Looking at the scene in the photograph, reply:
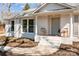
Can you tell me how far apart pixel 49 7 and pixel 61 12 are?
2332 millimetres

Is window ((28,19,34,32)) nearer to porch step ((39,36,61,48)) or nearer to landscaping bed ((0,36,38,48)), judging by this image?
landscaping bed ((0,36,38,48))

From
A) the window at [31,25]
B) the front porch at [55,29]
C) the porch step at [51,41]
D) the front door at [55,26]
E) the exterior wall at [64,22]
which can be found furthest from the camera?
the window at [31,25]

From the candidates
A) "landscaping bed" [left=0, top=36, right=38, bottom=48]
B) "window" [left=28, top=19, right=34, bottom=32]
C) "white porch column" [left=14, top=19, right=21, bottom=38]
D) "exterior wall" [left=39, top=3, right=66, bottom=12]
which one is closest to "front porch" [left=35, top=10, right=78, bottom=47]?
"exterior wall" [left=39, top=3, right=66, bottom=12]

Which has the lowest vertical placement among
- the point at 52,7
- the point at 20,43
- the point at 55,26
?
the point at 20,43

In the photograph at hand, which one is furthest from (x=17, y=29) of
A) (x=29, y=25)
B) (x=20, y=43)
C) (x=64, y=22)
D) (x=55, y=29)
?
(x=64, y=22)

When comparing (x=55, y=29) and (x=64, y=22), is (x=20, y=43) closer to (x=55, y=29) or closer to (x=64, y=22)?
(x=55, y=29)

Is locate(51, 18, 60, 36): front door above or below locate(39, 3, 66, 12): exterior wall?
below

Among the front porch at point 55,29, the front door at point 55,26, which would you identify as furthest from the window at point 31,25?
the front door at point 55,26

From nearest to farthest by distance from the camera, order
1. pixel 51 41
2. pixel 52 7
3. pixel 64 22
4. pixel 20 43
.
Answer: pixel 51 41 → pixel 20 43 → pixel 64 22 → pixel 52 7

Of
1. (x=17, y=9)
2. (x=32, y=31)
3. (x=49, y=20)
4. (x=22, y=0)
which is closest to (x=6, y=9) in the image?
(x=17, y=9)

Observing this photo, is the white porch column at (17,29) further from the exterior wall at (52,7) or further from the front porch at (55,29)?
the exterior wall at (52,7)

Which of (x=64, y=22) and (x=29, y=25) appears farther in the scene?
(x=29, y=25)

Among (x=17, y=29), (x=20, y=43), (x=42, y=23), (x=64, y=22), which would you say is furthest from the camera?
(x=17, y=29)

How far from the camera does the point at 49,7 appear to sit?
15359 mm
